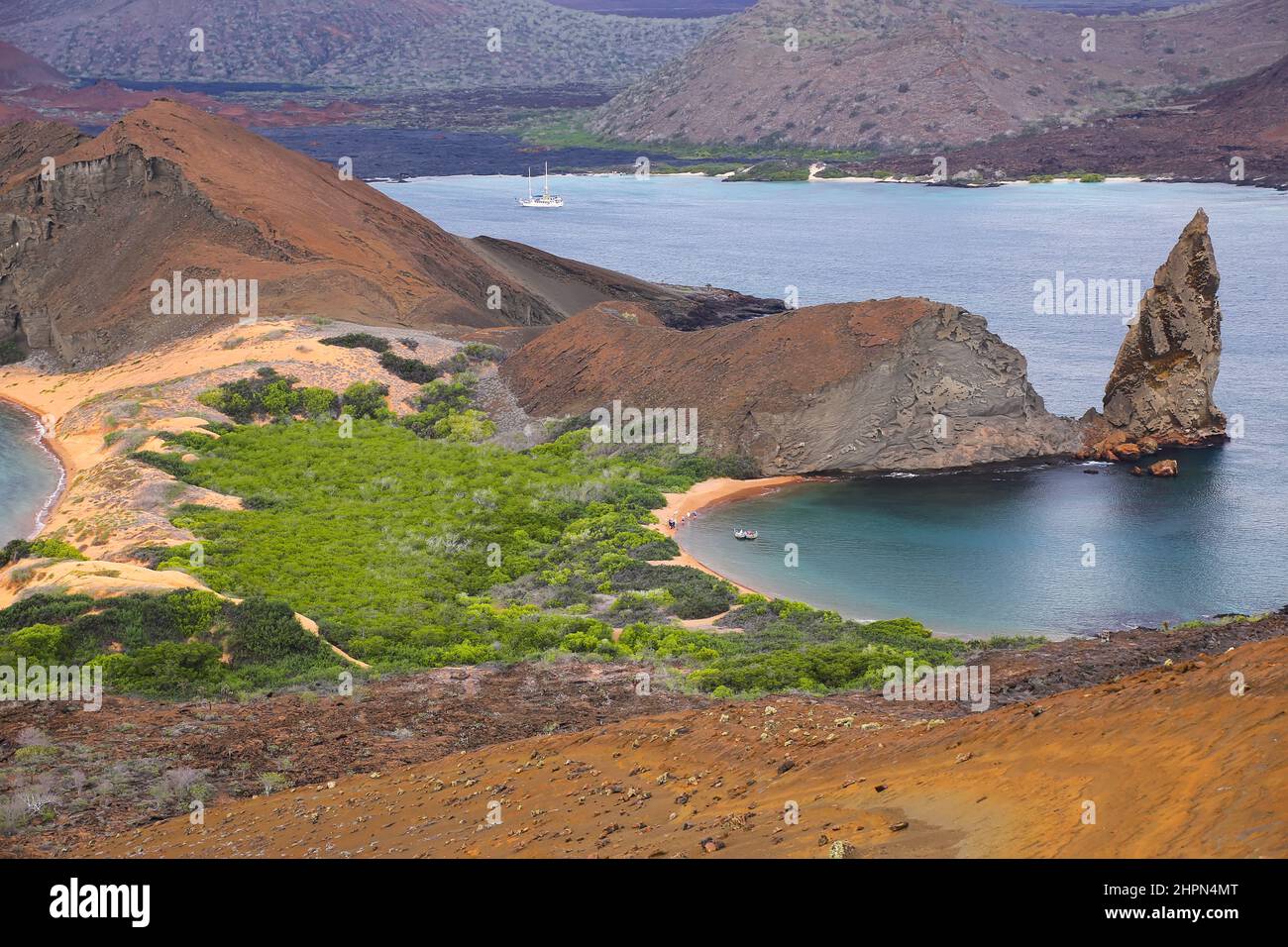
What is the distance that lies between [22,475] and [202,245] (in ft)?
74.1

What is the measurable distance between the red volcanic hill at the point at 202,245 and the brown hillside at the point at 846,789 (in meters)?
47.9

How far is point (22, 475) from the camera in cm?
5400

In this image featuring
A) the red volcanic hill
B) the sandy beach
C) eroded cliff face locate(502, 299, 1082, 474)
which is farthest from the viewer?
the red volcanic hill

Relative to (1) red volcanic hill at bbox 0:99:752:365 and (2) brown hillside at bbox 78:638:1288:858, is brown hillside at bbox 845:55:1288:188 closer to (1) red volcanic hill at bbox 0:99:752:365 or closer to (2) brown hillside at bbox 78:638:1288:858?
(1) red volcanic hill at bbox 0:99:752:365

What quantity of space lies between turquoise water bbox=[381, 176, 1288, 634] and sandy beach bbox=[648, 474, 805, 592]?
3.71 feet

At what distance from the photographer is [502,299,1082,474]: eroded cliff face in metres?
54.3

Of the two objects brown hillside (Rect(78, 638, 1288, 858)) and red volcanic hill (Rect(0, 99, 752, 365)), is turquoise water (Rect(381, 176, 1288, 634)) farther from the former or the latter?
red volcanic hill (Rect(0, 99, 752, 365))

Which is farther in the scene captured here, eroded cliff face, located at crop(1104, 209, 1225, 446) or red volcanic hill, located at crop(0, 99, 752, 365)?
red volcanic hill, located at crop(0, 99, 752, 365)

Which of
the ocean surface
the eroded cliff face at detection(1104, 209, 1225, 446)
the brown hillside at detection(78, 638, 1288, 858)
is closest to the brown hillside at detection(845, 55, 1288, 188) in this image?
the eroded cliff face at detection(1104, 209, 1225, 446)

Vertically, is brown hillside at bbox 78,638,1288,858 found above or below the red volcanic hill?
below

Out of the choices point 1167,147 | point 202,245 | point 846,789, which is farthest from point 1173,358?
point 1167,147

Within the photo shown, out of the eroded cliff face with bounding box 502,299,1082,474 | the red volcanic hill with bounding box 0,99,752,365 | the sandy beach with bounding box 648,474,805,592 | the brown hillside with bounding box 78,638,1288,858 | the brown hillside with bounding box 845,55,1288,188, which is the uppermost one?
the brown hillside with bounding box 845,55,1288,188

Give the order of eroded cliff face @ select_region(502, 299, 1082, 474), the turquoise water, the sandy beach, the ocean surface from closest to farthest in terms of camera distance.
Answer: the turquoise water
the sandy beach
the ocean surface
eroded cliff face @ select_region(502, 299, 1082, 474)
